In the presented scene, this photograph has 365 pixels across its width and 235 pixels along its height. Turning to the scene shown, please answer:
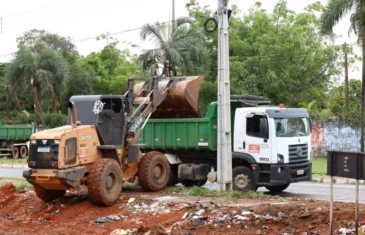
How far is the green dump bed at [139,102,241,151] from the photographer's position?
18.5m

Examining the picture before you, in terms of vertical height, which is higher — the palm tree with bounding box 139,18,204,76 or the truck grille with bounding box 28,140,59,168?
the palm tree with bounding box 139,18,204,76

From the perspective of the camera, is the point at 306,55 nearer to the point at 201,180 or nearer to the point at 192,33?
the point at 192,33

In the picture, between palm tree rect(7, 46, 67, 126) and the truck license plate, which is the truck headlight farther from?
palm tree rect(7, 46, 67, 126)

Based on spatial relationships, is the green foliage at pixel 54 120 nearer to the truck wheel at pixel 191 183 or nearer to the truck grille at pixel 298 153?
the truck wheel at pixel 191 183

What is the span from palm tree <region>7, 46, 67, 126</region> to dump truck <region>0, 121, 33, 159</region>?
176 inches

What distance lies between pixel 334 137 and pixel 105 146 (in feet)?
81.5

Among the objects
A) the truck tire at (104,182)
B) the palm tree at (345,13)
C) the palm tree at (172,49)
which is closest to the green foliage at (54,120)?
the palm tree at (172,49)

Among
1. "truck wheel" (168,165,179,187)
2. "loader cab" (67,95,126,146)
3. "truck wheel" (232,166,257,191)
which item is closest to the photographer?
"loader cab" (67,95,126,146)

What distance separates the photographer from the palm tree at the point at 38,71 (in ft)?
123

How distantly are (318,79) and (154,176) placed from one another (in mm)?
29355

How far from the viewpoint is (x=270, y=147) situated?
57.1 feet

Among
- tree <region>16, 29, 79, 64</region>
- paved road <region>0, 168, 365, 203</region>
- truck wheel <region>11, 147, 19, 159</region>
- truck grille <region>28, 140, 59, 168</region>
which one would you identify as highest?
tree <region>16, 29, 79, 64</region>

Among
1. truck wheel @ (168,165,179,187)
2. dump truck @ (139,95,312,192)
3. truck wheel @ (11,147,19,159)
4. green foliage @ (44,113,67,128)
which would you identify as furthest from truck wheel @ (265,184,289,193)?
green foliage @ (44,113,67,128)

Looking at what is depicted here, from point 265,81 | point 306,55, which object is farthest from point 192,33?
point 306,55
